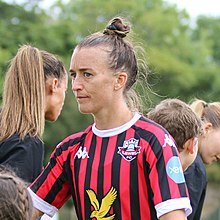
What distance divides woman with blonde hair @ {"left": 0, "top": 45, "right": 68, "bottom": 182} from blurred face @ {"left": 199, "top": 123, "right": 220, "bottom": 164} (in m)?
1.40

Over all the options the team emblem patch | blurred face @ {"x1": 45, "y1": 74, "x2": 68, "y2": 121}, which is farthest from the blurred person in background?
blurred face @ {"x1": 45, "y1": 74, "x2": 68, "y2": 121}

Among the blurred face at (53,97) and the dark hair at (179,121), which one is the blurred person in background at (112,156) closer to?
the dark hair at (179,121)

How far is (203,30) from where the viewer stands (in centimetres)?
5172

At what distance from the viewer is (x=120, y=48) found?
4645mm

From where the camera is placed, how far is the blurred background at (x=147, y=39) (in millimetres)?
23578

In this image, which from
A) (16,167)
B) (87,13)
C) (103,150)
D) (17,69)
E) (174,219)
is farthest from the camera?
(87,13)

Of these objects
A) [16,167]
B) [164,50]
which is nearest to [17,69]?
[16,167]

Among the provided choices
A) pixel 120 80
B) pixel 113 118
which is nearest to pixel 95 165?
pixel 113 118

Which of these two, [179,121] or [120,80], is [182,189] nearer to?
[120,80]

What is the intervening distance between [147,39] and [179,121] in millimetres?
34220

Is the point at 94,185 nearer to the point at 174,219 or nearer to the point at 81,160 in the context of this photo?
the point at 81,160

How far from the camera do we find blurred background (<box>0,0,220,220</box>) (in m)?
23.6

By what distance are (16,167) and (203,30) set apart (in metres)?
47.6

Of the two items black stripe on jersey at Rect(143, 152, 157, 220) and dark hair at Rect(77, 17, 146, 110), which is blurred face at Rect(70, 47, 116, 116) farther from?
black stripe on jersey at Rect(143, 152, 157, 220)
